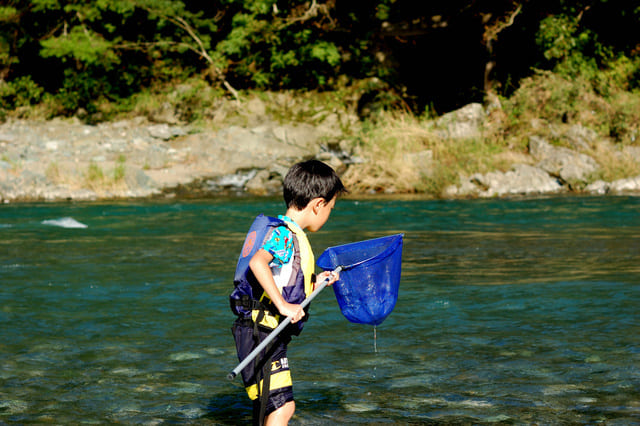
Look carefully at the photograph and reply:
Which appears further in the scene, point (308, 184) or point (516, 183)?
point (516, 183)

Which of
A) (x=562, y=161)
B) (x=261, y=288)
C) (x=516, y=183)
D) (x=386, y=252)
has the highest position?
(x=562, y=161)

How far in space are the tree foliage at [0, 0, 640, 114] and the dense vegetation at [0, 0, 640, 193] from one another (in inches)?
1.9

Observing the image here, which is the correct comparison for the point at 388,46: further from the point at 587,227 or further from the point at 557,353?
the point at 557,353

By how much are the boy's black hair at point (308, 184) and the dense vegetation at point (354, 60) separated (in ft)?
56.5

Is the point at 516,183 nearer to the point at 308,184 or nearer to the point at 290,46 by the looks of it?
the point at 290,46

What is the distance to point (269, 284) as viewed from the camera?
3.65 metres

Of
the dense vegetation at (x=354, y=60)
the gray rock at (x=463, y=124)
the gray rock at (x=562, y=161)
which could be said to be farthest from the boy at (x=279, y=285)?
the gray rock at (x=463, y=124)

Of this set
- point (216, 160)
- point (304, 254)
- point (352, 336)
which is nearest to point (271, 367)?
point (304, 254)

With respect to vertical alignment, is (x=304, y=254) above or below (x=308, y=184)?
below

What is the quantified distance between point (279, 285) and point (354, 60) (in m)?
25.3

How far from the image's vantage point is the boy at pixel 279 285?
3.81 m

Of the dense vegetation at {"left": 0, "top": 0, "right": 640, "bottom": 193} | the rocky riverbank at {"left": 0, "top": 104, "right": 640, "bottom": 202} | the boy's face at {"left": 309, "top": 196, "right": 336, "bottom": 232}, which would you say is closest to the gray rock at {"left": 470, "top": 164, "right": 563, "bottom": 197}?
the rocky riverbank at {"left": 0, "top": 104, "right": 640, "bottom": 202}

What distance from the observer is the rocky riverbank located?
20.3 m

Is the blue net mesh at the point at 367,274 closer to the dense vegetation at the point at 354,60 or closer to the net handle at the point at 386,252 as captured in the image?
the net handle at the point at 386,252
